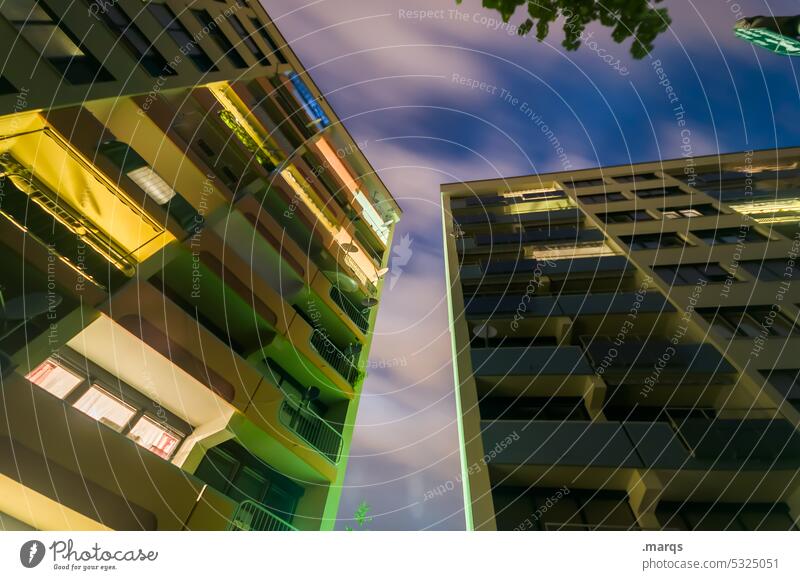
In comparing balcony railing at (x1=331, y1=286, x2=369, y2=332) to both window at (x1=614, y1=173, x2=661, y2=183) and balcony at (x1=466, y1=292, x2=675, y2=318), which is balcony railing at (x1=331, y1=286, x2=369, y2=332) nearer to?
balcony at (x1=466, y1=292, x2=675, y2=318)

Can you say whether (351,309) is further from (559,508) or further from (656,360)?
(656,360)

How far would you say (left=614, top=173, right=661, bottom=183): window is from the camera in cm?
1917

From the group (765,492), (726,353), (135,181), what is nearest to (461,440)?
(765,492)

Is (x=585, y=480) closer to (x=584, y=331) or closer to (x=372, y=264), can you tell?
(x=584, y=331)

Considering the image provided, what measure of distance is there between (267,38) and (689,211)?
72.0 ft

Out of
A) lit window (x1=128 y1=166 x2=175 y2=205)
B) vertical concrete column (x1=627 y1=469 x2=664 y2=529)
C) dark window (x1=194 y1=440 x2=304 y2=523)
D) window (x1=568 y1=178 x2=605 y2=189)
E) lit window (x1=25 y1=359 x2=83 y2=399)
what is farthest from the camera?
window (x1=568 y1=178 x2=605 y2=189)

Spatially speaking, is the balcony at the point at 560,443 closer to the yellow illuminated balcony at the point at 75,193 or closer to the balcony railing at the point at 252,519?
the balcony railing at the point at 252,519

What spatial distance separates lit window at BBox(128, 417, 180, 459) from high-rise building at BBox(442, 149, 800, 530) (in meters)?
6.20

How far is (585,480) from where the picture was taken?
18.9ft

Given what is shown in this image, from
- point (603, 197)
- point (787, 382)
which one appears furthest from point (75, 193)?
point (603, 197)

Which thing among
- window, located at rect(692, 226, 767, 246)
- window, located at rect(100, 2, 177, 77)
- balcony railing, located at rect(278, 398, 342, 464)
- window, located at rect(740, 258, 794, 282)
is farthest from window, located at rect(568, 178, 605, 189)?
window, located at rect(100, 2, 177, 77)

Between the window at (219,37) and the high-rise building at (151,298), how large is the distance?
105mm

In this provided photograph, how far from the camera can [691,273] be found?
11664 mm

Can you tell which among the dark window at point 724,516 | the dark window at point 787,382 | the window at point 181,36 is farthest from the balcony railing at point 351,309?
the dark window at point 787,382
